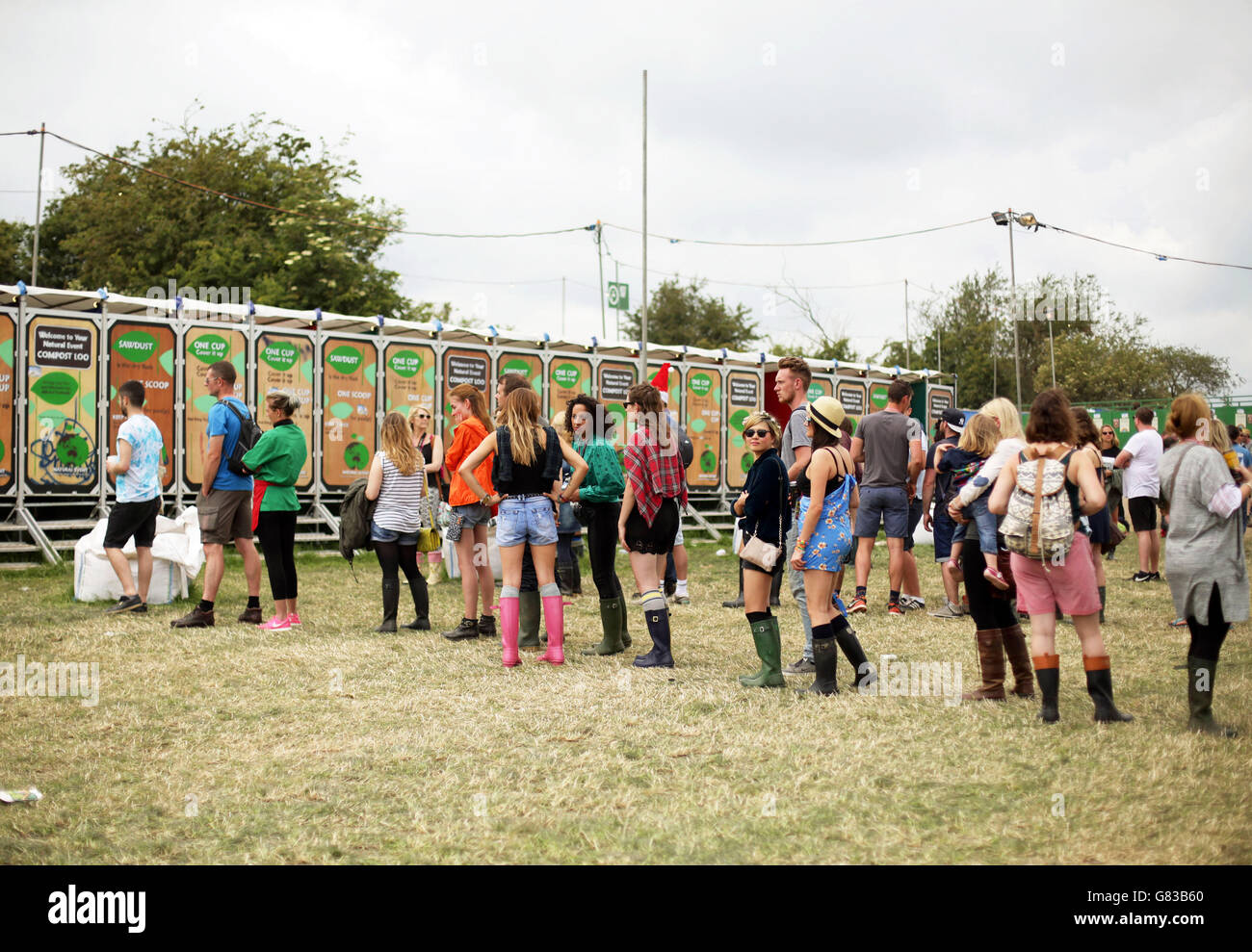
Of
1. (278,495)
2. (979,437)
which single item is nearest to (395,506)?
(278,495)

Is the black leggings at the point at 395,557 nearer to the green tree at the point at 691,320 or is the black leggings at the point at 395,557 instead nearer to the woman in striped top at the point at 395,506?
the woman in striped top at the point at 395,506

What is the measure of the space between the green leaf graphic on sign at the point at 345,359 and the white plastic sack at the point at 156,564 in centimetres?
560

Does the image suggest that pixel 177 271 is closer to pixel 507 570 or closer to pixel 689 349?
pixel 689 349

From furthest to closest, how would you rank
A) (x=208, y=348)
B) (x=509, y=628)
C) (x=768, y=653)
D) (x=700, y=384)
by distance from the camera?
(x=700, y=384), (x=208, y=348), (x=509, y=628), (x=768, y=653)

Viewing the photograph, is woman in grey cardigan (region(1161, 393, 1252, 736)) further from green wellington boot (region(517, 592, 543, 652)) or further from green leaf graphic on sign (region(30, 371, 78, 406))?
green leaf graphic on sign (region(30, 371, 78, 406))

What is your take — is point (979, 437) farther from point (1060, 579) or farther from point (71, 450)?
point (71, 450)

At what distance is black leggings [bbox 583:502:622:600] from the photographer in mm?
7645

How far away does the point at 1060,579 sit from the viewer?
17.8 ft

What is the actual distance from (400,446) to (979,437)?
170 inches

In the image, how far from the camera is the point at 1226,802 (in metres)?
4.16

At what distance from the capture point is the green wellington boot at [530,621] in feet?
26.3

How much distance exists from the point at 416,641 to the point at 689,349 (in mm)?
11829

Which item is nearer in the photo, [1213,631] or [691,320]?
[1213,631]

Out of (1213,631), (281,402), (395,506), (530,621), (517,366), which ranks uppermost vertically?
(517,366)
